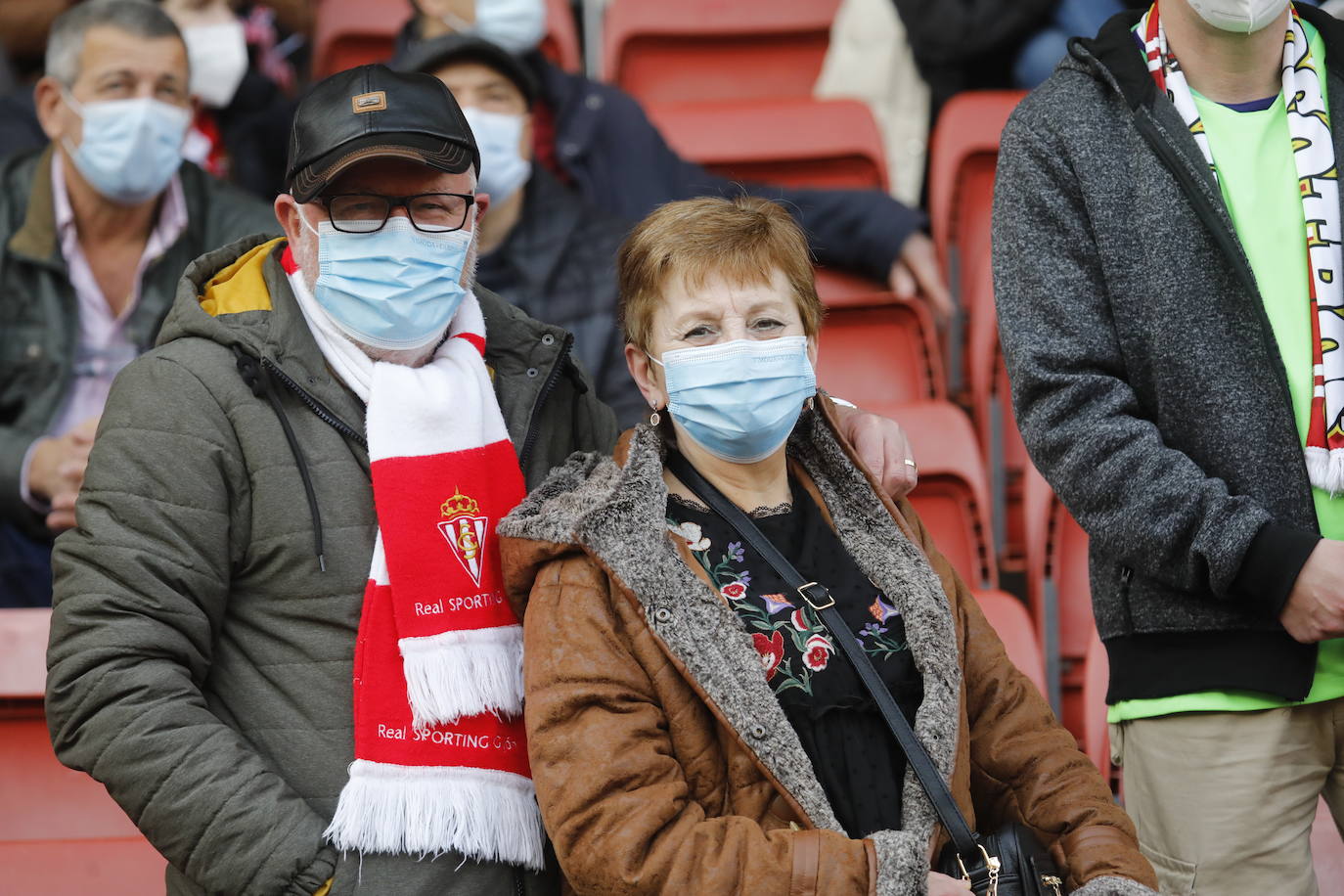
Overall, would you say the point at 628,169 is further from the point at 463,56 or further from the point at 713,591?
the point at 713,591

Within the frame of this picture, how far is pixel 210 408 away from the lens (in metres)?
1.82

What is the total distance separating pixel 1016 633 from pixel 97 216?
8.02 ft

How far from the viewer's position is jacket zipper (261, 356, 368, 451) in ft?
6.11

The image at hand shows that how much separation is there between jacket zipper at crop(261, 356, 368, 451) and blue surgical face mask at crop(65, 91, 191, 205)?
75.8 inches

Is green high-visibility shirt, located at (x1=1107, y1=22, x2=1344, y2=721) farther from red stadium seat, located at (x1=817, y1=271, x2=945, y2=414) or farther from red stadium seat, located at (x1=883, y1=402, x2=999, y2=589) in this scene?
red stadium seat, located at (x1=817, y1=271, x2=945, y2=414)

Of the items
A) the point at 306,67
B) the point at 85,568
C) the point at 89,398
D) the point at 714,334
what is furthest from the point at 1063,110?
the point at 306,67

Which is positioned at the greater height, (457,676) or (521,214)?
(521,214)

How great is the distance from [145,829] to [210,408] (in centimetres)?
52

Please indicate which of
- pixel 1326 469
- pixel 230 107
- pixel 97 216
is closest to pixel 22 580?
pixel 97 216

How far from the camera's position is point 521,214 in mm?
3686

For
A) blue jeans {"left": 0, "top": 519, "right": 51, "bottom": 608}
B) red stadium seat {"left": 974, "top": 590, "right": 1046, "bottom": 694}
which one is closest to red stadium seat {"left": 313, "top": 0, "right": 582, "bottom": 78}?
blue jeans {"left": 0, "top": 519, "right": 51, "bottom": 608}

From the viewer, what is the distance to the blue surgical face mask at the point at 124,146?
11.5 feet

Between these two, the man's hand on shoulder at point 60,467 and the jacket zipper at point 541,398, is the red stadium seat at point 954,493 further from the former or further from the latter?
the man's hand on shoulder at point 60,467

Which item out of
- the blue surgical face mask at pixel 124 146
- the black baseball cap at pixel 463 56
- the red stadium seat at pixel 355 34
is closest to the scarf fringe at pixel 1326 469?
the black baseball cap at pixel 463 56
